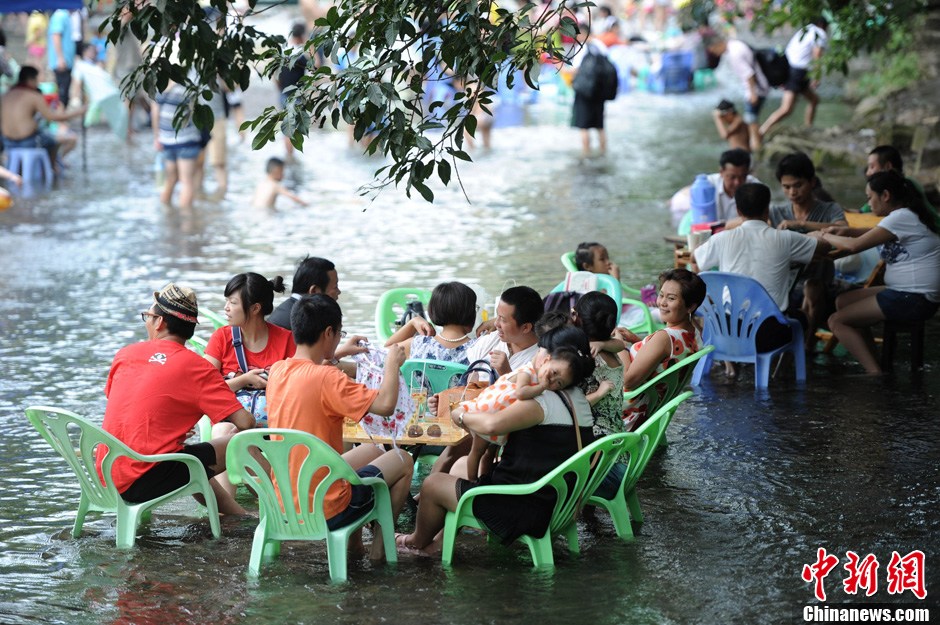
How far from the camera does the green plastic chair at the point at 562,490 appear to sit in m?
5.09

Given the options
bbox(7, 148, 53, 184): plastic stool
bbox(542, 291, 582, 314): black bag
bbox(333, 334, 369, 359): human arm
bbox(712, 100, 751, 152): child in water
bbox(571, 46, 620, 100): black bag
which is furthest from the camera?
bbox(571, 46, 620, 100): black bag

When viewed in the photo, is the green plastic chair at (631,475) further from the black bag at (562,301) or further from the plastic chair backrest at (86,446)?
the plastic chair backrest at (86,446)

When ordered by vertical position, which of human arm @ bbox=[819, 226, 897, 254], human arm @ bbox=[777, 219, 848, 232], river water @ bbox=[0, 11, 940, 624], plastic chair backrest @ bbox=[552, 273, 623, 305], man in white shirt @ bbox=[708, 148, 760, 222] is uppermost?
man in white shirt @ bbox=[708, 148, 760, 222]

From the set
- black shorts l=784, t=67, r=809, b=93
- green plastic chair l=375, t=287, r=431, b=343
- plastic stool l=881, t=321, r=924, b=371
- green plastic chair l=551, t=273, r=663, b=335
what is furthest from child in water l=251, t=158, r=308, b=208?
plastic stool l=881, t=321, r=924, b=371

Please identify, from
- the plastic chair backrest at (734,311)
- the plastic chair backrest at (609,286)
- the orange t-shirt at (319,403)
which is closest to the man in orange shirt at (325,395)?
the orange t-shirt at (319,403)

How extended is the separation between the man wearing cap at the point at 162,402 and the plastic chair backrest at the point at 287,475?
1.46 feet

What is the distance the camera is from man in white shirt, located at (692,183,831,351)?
8.15 meters

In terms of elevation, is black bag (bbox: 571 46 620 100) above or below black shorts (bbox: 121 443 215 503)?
above

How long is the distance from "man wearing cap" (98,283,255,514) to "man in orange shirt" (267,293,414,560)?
0.35m

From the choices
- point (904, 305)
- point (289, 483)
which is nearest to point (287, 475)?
point (289, 483)

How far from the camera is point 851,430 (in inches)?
289

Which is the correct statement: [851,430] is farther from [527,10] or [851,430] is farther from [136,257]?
[136,257]

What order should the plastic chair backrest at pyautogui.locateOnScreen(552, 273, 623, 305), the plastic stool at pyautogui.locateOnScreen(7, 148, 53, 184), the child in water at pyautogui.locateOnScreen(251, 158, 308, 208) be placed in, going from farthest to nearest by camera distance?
the plastic stool at pyautogui.locateOnScreen(7, 148, 53, 184)
the child in water at pyautogui.locateOnScreen(251, 158, 308, 208)
the plastic chair backrest at pyautogui.locateOnScreen(552, 273, 623, 305)

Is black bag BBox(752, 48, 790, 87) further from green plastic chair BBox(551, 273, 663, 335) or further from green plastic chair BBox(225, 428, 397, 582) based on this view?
green plastic chair BBox(225, 428, 397, 582)
